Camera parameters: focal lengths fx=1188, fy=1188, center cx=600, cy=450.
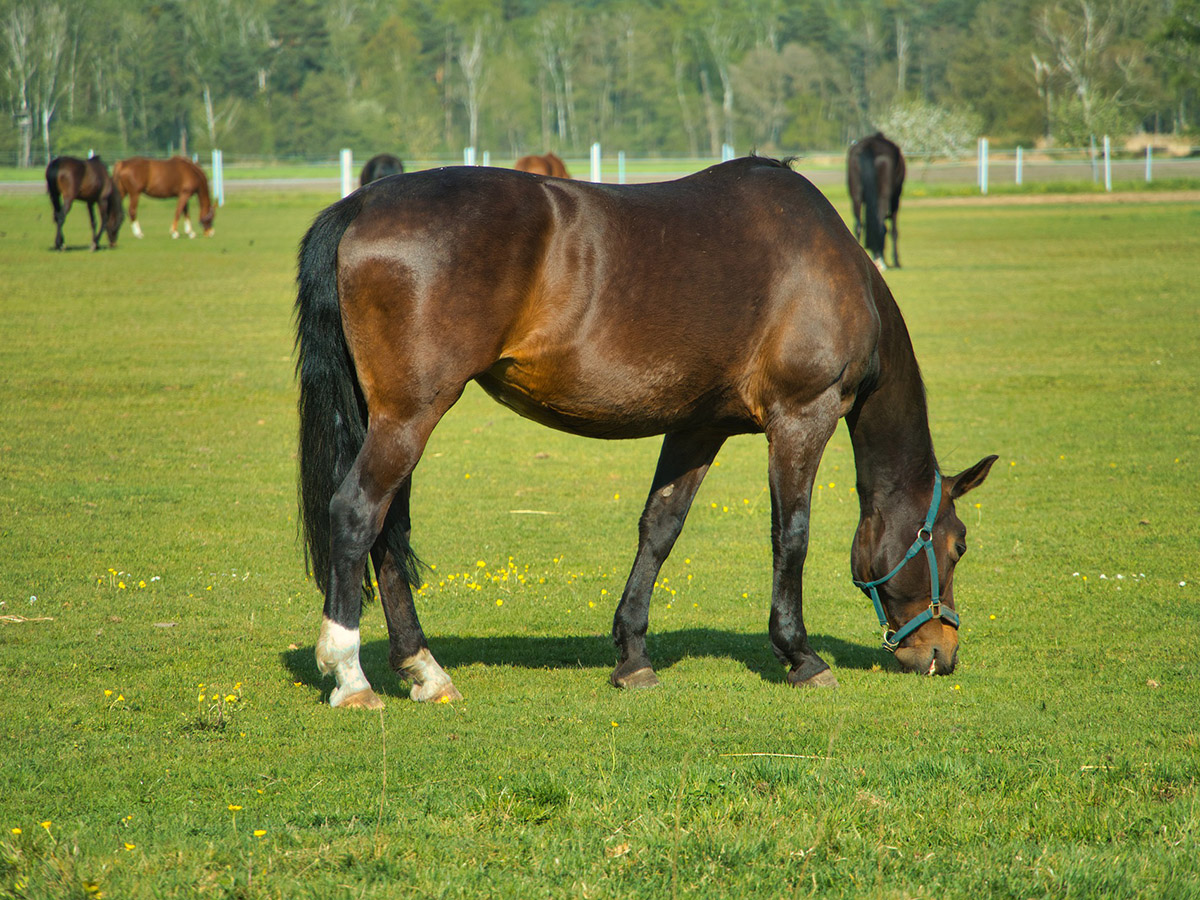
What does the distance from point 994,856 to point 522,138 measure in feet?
327

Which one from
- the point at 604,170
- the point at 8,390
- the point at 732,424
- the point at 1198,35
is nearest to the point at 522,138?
the point at 604,170

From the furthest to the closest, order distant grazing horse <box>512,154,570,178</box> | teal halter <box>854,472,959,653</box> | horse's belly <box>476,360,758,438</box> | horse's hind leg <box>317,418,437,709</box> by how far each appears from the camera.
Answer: distant grazing horse <box>512,154,570,178</box>
teal halter <box>854,472,959,653</box>
horse's belly <box>476,360,758,438</box>
horse's hind leg <box>317,418,437,709</box>

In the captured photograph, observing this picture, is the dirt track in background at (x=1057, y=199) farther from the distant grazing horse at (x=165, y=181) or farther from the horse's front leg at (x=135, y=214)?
the horse's front leg at (x=135, y=214)

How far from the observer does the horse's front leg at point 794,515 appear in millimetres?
4910

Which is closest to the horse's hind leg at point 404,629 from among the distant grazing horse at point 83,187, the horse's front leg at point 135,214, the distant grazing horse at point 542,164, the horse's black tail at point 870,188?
the horse's black tail at point 870,188

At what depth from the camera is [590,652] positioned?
18.6 feet

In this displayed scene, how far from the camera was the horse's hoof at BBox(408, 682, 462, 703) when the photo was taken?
473cm

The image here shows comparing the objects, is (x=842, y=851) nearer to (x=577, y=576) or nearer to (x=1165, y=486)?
(x=577, y=576)

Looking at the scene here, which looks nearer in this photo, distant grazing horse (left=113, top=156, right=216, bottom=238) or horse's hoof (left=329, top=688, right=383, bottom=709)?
horse's hoof (left=329, top=688, right=383, bottom=709)

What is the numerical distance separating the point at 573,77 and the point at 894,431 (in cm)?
10939

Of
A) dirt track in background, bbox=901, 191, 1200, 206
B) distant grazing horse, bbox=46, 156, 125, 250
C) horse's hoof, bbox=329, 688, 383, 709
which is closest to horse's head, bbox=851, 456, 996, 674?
horse's hoof, bbox=329, 688, 383, 709

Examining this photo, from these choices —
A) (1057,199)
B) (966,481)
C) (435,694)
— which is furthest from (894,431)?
(1057,199)

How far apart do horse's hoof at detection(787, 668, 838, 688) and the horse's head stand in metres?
0.35

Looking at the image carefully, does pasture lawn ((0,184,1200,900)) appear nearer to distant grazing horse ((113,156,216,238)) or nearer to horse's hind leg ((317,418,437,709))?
horse's hind leg ((317,418,437,709))
